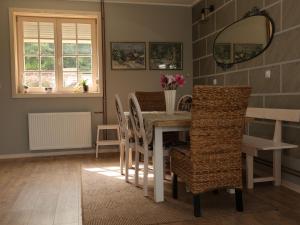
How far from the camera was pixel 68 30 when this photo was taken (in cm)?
487

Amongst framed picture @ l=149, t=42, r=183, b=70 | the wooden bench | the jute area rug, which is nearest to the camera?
the jute area rug

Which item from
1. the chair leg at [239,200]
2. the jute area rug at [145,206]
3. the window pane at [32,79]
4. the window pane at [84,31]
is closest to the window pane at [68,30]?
the window pane at [84,31]

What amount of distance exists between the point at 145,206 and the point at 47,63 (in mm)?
3324

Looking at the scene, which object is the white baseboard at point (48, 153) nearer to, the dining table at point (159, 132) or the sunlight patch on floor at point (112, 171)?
the sunlight patch on floor at point (112, 171)

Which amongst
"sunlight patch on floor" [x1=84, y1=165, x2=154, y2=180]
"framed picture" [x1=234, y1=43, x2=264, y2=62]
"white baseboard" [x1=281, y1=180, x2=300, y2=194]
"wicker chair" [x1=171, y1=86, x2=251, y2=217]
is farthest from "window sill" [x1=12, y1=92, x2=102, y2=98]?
"white baseboard" [x1=281, y1=180, x2=300, y2=194]

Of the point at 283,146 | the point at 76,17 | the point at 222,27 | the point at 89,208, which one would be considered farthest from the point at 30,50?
the point at 283,146

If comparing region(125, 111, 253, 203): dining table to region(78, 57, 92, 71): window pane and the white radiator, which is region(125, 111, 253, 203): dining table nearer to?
the white radiator

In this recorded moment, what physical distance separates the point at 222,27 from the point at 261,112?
1561 millimetres

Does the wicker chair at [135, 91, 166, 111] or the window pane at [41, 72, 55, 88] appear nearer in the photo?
the wicker chair at [135, 91, 166, 111]

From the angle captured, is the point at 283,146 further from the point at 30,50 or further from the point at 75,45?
the point at 30,50

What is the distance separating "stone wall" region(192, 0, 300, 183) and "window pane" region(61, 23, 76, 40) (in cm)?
225

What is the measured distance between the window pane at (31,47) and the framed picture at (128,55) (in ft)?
4.00

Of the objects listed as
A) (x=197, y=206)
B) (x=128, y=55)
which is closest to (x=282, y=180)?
(x=197, y=206)

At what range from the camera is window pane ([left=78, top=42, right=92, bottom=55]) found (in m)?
4.95
